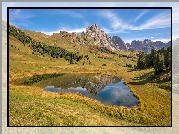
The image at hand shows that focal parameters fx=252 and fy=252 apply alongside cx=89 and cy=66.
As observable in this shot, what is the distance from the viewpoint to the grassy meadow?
1490 centimetres

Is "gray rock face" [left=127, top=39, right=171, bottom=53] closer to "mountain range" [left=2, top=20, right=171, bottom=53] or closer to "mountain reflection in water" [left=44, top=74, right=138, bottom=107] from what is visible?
"mountain range" [left=2, top=20, right=171, bottom=53]

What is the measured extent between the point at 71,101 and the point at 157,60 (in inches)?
238

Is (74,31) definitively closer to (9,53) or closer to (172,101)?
(9,53)

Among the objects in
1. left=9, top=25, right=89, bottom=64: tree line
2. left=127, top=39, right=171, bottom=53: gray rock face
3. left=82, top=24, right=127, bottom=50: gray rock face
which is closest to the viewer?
left=127, top=39, right=171, bottom=53: gray rock face

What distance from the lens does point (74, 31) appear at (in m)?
16.2

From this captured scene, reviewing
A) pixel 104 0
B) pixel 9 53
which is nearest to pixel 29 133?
pixel 9 53

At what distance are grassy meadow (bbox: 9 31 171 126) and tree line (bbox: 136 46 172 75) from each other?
16.6 inches

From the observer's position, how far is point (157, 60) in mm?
16031

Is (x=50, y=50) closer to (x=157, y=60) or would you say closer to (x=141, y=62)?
(x=141, y=62)

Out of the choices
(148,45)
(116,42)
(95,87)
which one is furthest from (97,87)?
(148,45)

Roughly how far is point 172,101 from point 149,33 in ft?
14.6

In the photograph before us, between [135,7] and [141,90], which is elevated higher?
Answer: [135,7]

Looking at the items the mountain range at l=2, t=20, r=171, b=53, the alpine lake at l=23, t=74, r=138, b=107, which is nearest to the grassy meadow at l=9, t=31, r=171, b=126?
the alpine lake at l=23, t=74, r=138, b=107

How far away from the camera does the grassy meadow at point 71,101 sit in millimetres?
14898
